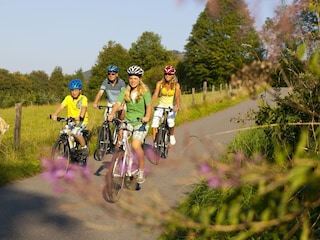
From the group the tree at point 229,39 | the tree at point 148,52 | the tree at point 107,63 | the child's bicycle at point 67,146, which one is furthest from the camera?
the tree at point 148,52

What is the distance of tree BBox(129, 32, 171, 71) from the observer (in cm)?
9862

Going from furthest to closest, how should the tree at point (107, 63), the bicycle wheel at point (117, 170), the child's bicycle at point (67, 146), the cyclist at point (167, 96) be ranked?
the tree at point (107, 63)
the cyclist at point (167, 96)
the child's bicycle at point (67, 146)
the bicycle wheel at point (117, 170)

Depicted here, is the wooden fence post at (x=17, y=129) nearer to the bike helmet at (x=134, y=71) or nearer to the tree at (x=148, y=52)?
the bike helmet at (x=134, y=71)

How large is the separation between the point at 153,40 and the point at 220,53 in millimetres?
102284

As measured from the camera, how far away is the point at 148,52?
101m

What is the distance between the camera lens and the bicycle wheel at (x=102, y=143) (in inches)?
356

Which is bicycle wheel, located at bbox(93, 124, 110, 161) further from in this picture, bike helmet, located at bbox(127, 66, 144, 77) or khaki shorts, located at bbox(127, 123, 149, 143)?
bike helmet, located at bbox(127, 66, 144, 77)

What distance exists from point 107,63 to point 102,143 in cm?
8966

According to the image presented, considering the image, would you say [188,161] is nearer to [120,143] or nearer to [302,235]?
[302,235]

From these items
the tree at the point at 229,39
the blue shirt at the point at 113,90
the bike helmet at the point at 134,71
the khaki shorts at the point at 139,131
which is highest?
the bike helmet at the point at 134,71

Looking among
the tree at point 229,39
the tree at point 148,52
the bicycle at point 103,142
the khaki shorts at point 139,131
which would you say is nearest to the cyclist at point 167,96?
the bicycle at point 103,142

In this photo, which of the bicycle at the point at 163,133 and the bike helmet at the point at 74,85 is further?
the bicycle at the point at 163,133

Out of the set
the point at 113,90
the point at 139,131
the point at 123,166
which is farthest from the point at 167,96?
the point at 123,166

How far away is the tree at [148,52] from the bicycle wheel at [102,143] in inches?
3514
